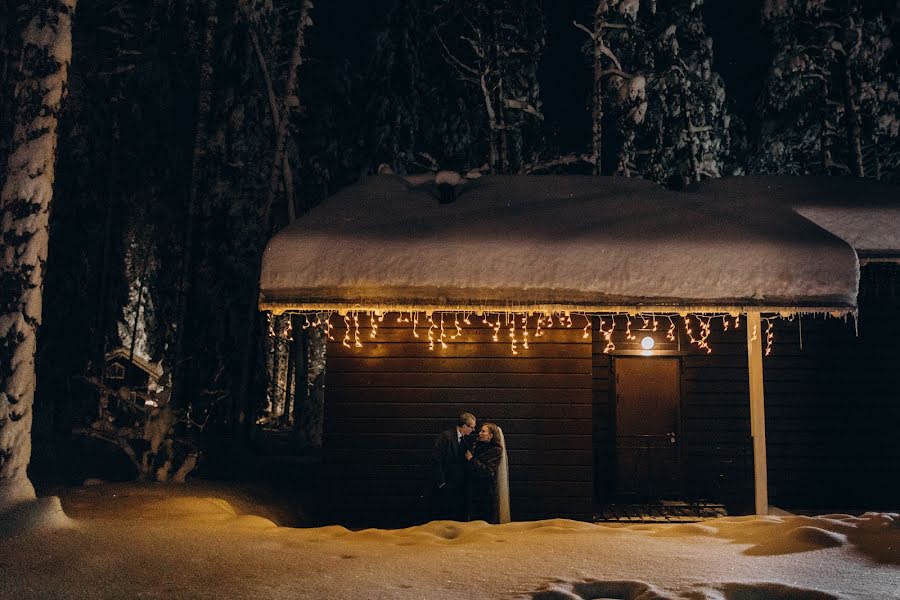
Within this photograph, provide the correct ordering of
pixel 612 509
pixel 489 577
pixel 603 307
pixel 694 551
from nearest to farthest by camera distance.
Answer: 1. pixel 489 577
2. pixel 694 551
3. pixel 603 307
4. pixel 612 509

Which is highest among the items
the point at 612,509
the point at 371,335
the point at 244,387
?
the point at 371,335

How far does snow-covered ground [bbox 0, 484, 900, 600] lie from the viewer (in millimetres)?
5113

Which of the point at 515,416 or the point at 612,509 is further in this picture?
the point at 612,509

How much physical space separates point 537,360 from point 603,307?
159 cm

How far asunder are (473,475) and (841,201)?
650 centimetres

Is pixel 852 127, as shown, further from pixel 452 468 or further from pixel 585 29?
pixel 452 468

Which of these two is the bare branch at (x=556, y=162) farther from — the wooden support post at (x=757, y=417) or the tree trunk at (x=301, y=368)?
the wooden support post at (x=757, y=417)

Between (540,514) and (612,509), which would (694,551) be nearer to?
(540,514)

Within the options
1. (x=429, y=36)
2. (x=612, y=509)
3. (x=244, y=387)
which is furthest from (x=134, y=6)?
(x=612, y=509)

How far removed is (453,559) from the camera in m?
6.05

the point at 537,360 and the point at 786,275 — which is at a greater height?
the point at 786,275

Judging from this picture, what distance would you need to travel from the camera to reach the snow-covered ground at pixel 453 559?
5.11m

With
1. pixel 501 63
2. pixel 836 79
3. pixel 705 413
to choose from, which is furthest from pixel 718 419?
pixel 501 63

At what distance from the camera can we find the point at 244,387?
49.5 feet
